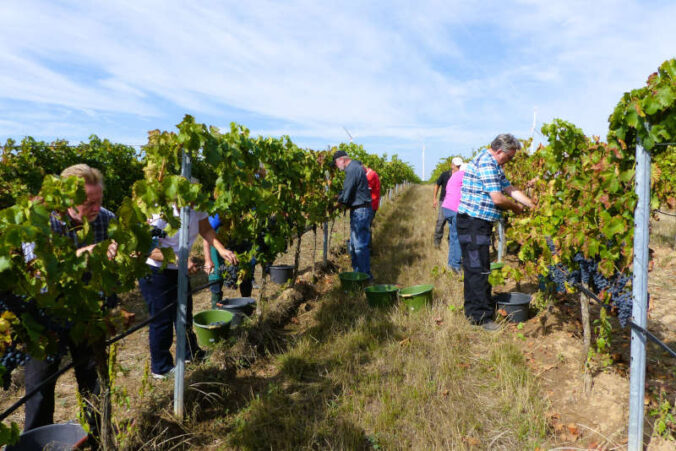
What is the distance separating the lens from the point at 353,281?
17.3 ft

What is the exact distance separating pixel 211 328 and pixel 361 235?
2599 millimetres

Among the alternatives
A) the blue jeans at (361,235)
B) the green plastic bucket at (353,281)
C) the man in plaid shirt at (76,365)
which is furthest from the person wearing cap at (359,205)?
the man in plaid shirt at (76,365)

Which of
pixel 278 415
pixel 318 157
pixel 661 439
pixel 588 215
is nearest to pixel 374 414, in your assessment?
pixel 278 415

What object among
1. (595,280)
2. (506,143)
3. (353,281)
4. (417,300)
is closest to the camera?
(595,280)

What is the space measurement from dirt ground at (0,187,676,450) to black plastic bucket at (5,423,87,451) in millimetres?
346

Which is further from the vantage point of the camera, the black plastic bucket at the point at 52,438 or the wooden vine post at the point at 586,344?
the wooden vine post at the point at 586,344

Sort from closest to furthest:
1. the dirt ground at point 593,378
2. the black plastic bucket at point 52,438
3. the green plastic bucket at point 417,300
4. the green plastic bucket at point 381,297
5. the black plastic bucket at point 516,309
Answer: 1. the black plastic bucket at point 52,438
2. the dirt ground at point 593,378
3. the black plastic bucket at point 516,309
4. the green plastic bucket at point 417,300
5. the green plastic bucket at point 381,297

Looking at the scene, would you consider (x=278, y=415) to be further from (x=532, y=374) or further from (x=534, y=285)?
(x=534, y=285)

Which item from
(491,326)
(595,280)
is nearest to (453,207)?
(491,326)

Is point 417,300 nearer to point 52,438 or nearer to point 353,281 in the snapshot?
point 353,281

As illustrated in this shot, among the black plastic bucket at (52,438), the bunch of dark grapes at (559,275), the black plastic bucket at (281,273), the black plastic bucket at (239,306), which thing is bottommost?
the black plastic bucket at (52,438)

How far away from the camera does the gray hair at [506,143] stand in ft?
12.3

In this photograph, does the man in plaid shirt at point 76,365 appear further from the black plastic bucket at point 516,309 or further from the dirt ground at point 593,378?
the black plastic bucket at point 516,309

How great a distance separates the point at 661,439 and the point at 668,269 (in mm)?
5187
